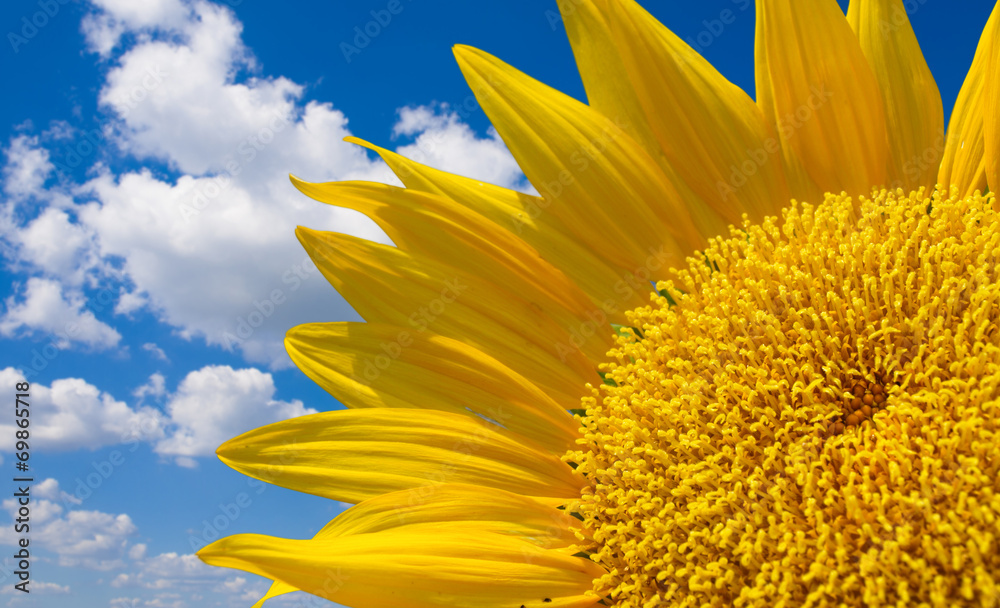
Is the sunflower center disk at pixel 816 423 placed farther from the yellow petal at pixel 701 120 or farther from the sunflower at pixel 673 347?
the yellow petal at pixel 701 120

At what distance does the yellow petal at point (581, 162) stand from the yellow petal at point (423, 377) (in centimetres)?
83

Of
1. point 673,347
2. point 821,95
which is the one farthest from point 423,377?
point 821,95

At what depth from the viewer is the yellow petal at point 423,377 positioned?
3189mm

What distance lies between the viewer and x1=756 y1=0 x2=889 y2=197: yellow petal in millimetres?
3055

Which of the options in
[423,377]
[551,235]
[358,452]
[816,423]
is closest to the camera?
[816,423]

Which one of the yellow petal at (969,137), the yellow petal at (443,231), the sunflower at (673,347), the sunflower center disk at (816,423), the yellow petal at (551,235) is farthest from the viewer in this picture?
the yellow petal at (551,235)

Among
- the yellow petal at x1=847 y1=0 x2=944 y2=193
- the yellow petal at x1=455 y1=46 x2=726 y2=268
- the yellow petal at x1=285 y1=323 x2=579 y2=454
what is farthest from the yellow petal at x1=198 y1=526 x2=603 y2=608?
the yellow petal at x1=847 y1=0 x2=944 y2=193

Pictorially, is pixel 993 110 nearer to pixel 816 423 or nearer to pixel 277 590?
pixel 816 423

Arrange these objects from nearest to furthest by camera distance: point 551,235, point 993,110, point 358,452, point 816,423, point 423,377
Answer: point 816,423 → point 993,110 → point 358,452 → point 423,377 → point 551,235

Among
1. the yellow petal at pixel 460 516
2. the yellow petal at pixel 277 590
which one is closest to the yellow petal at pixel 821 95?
the yellow petal at pixel 460 516

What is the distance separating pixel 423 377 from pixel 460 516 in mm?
650

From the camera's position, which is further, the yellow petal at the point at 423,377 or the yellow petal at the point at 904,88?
the yellow petal at the point at 423,377

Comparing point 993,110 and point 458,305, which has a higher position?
point 993,110

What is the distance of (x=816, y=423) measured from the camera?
2.48 m
